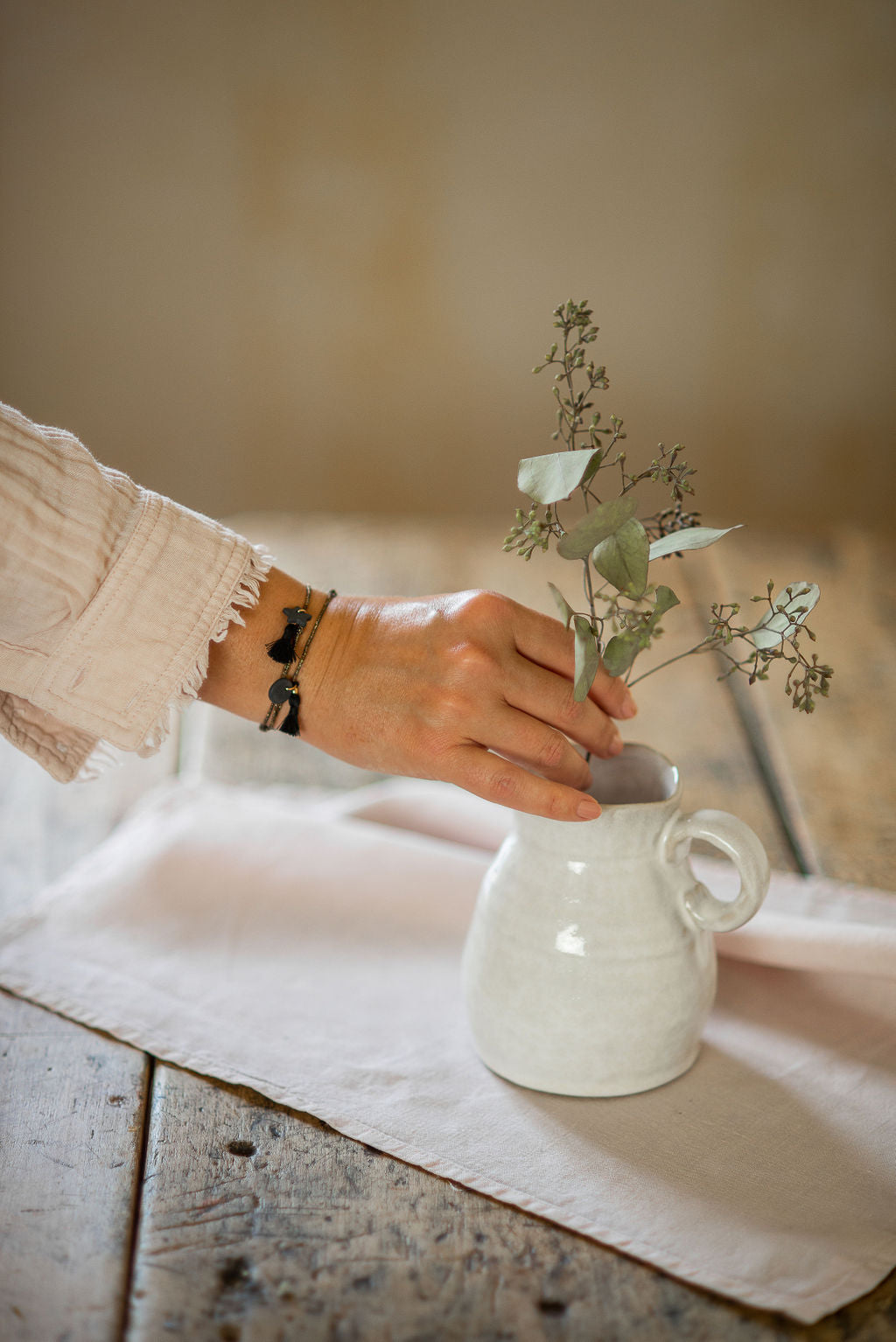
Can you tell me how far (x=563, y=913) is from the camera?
600 mm

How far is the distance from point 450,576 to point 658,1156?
121cm

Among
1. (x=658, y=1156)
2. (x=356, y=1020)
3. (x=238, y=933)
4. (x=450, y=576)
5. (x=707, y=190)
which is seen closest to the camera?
(x=658, y=1156)

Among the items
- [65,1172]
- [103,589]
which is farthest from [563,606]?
[65,1172]

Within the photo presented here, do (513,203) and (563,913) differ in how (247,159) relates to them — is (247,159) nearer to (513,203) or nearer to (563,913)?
(513,203)

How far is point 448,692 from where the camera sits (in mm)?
627

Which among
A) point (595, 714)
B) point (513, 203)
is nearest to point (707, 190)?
point (513, 203)

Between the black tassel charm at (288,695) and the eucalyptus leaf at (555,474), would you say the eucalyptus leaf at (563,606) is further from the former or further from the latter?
the black tassel charm at (288,695)

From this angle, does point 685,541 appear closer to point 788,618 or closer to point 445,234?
point 788,618

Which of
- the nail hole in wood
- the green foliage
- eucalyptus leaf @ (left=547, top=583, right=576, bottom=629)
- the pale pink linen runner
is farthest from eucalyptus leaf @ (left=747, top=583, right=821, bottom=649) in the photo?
the nail hole in wood

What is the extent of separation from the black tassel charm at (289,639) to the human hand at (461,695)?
0.01m

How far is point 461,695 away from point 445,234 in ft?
12.7

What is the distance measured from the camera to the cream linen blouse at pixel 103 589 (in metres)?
0.60

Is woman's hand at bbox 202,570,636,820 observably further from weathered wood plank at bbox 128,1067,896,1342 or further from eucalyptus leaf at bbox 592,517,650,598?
weathered wood plank at bbox 128,1067,896,1342

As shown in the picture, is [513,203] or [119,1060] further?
[513,203]
